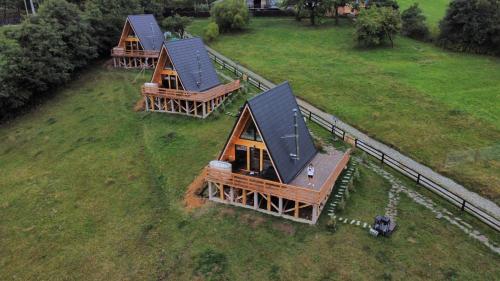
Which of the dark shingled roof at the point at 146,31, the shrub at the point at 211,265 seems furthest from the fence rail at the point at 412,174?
the dark shingled roof at the point at 146,31

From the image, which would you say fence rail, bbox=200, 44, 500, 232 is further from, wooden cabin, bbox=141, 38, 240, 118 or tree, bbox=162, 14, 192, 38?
tree, bbox=162, 14, 192, 38

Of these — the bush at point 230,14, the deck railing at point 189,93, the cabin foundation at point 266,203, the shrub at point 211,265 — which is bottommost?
the shrub at point 211,265

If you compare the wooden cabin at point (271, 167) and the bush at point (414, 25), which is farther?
the bush at point (414, 25)

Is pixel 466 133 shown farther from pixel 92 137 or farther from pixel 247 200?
pixel 92 137

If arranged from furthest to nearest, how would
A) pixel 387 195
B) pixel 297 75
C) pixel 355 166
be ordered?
1. pixel 297 75
2. pixel 355 166
3. pixel 387 195

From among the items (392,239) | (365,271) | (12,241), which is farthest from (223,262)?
(12,241)

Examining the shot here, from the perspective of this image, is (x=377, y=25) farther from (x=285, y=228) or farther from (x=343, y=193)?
(x=285, y=228)

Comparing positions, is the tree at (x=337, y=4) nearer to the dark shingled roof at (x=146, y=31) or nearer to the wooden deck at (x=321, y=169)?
the dark shingled roof at (x=146, y=31)

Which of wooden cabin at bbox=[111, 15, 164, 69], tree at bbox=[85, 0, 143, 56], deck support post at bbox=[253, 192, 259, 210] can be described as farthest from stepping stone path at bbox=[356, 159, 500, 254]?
tree at bbox=[85, 0, 143, 56]
